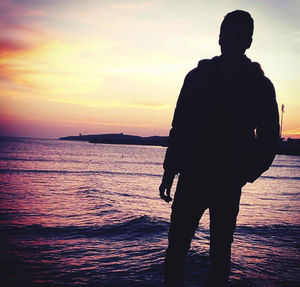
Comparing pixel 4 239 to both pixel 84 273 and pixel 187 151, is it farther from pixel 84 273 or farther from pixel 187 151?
pixel 187 151

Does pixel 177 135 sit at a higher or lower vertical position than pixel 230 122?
lower

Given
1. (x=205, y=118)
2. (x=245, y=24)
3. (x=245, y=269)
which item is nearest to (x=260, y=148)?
(x=205, y=118)

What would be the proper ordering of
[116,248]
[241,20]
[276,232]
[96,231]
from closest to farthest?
[241,20] < [116,248] < [96,231] < [276,232]

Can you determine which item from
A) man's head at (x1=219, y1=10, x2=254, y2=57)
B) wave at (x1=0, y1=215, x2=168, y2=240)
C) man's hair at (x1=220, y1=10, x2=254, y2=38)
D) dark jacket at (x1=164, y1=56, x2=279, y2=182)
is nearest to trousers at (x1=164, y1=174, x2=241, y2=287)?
dark jacket at (x1=164, y1=56, x2=279, y2=182)

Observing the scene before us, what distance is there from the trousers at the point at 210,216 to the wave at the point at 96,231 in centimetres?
462

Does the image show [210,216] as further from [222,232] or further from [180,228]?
[180,228]

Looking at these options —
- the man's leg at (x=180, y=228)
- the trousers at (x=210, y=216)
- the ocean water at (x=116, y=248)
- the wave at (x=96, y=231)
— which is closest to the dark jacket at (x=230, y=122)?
the trousers at (x=210, y=216)

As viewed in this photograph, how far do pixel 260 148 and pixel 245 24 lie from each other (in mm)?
896

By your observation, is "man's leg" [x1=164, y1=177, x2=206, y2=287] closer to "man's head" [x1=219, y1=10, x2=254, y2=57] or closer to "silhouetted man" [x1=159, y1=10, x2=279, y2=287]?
"silhouetted man" [x1=159, y1=10, x2=279, y2=287]

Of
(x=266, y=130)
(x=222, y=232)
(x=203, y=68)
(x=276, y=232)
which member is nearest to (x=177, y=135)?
(x=203, y=68)

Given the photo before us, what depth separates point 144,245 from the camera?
5953 mm

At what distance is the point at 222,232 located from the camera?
2.10m

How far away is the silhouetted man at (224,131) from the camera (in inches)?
77.9

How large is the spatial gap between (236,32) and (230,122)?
0.65m
